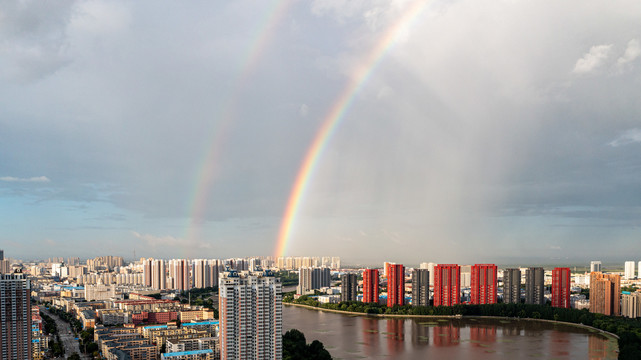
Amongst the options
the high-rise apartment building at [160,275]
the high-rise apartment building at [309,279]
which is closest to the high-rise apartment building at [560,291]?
the high-rise apartment building at [309,279]

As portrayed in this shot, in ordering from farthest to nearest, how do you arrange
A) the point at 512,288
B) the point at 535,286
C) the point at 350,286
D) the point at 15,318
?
the point at 350,286 → the point at 512,288 → the point at 535,286 → the point at 15,318

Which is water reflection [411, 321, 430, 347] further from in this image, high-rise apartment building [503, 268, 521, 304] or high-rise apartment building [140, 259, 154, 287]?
high-rise apartment building [140, 259, 154, 287]

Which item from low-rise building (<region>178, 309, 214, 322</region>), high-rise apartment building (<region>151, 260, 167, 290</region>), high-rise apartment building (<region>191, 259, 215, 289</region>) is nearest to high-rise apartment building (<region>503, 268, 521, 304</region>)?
low-rise building (<region>178, 309, 214, 322</region>)

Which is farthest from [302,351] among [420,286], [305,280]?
[305,280]

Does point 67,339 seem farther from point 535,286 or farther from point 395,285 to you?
point 535,286

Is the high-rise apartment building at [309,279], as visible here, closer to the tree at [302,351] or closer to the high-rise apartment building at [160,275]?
the high-rise apartment building at [160,275]
